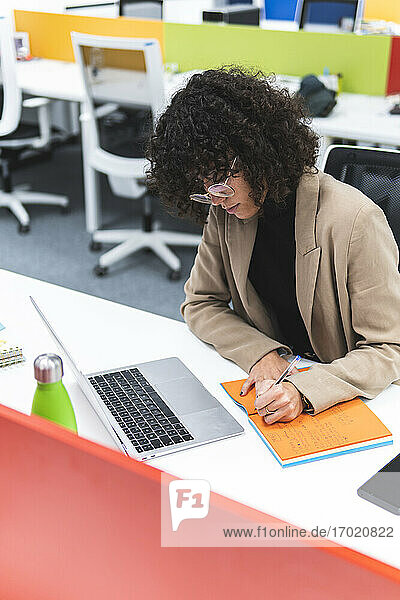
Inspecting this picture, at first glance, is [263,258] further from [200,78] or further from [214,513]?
[214,513]

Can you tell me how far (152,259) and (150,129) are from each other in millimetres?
2168

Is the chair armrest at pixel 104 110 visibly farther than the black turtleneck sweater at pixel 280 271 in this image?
Yes

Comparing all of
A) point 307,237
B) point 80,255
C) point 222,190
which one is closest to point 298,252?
point 307,237

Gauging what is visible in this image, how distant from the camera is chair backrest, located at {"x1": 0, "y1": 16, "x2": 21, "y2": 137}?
3.30 meters

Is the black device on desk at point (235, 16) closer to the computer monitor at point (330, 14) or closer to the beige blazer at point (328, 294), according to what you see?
the computer monitor at point (330, 14)

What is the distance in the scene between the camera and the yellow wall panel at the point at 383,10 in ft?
19.4

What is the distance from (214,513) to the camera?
638 mm

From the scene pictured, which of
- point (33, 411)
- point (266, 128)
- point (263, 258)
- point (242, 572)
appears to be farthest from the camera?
point (263, 258)

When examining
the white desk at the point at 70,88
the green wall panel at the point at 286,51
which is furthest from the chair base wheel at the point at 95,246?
the green wall panel at the point at 286,51

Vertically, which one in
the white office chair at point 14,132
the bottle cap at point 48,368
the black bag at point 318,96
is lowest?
the white office chair at point 14,132

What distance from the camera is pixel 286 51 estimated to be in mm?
3650

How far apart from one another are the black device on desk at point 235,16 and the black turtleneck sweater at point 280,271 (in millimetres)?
2861

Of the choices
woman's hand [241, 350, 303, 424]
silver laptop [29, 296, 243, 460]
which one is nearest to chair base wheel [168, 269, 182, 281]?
silver laptop [29, 296, 243, 460]

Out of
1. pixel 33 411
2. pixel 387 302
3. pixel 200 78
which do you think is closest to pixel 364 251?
pixel 387 302
